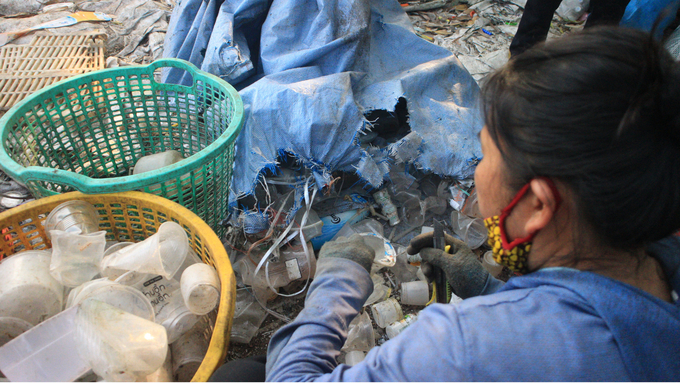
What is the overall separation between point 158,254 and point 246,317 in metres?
0.70

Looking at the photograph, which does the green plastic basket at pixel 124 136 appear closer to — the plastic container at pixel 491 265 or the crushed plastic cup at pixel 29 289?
the crushed plastic cup at pixel 29 289

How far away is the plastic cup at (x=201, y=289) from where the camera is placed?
1.25 metres

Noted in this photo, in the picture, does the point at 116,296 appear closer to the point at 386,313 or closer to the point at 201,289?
the point at 201,289

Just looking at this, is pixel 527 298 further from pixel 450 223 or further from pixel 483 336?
pixel 450 223

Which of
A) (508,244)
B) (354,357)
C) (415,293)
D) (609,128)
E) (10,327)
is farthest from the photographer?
(415,293)

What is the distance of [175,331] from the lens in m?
1.35

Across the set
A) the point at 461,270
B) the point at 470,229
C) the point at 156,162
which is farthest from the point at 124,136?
the point at 470,229

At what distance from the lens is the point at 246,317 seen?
1.89 m

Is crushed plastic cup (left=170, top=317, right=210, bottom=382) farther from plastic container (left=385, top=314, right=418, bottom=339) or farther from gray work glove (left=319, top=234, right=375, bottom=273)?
plastic container (left=385, top=314, right=418, bottom=339)

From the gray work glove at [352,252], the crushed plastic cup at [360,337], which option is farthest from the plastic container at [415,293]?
the gray work glove at [352,252]

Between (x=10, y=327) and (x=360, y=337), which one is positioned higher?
(x=10, y=327)

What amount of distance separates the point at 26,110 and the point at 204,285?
3.66 ft

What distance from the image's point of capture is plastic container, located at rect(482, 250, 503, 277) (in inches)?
81.9

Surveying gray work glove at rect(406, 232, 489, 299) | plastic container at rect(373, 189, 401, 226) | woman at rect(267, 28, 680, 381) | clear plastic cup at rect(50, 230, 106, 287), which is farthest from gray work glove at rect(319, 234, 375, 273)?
plastic container at rect(373, 189, 401, 226)
